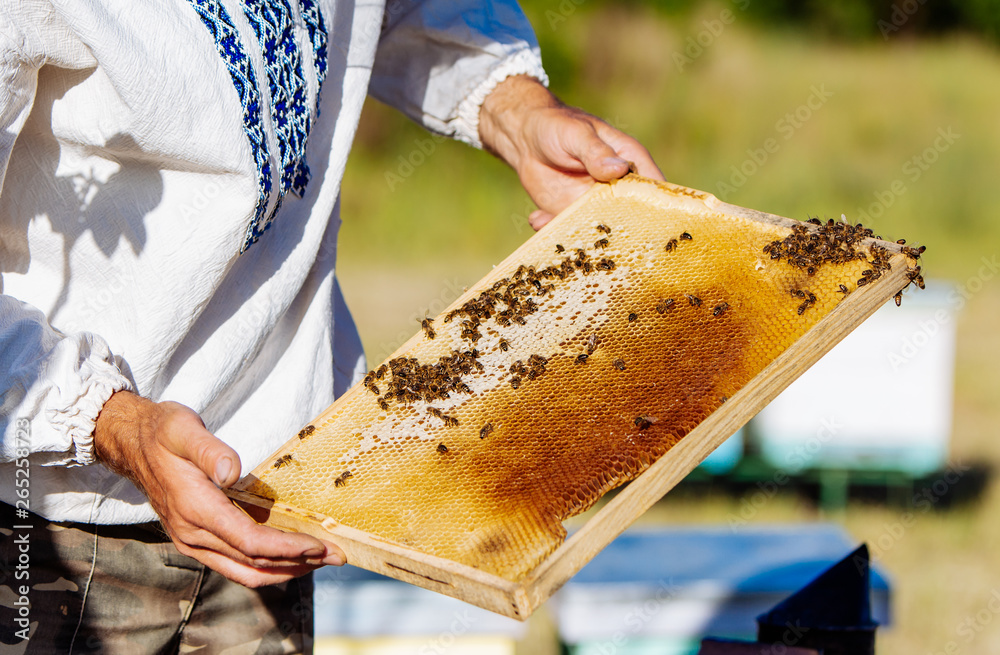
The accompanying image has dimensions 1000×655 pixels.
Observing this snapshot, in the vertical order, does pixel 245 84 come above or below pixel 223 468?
above

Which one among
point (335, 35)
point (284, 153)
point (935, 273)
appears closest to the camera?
point (284, 153)

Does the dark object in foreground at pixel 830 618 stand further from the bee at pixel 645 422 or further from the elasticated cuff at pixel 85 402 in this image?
the elasticated cuff at pixel 85 402

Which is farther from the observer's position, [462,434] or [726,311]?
[726,311]

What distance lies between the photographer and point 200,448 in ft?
5.57

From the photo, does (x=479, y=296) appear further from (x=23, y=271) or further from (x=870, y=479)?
(x=870, y=479)

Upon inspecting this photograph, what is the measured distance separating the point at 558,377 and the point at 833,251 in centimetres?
79

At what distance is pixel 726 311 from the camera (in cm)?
216

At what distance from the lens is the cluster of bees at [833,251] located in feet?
6.97

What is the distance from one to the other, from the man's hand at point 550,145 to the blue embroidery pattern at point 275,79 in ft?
2.63

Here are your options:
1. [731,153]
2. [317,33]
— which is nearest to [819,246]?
[317,33]

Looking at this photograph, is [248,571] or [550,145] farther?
[550,145]

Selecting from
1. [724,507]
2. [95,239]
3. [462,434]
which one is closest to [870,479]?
[724,507]

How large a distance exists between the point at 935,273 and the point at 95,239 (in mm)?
9019

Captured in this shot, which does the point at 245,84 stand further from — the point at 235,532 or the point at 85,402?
the point at 235,532
